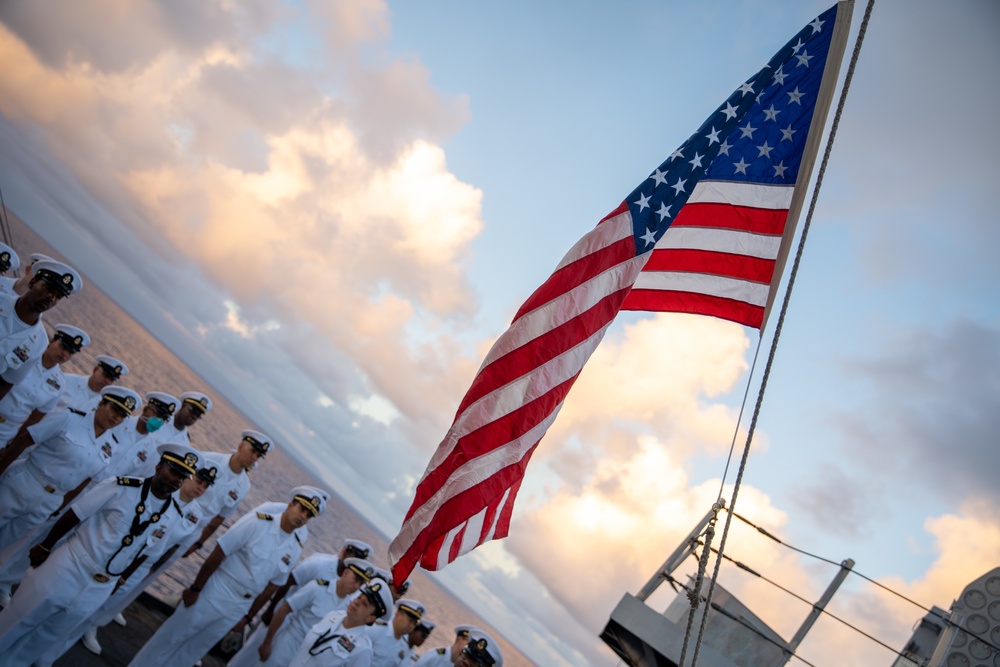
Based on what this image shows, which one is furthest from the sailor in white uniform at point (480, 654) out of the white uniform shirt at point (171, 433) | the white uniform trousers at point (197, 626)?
the white uniform shirt at point (171, 433)

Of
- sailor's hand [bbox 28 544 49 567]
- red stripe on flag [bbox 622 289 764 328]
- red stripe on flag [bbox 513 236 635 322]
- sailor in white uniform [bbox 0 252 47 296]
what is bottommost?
sailor's hand [bbox 28 544 49 567]

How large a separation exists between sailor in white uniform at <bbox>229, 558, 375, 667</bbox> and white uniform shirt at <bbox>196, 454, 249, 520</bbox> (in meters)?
1.47

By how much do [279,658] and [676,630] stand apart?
4.14 meters

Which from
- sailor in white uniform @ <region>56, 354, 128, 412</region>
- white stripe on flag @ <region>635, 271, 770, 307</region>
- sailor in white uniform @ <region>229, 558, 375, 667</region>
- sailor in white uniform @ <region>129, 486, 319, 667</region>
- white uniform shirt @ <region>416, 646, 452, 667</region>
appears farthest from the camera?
white uniform shirt @ <region>416, 646, 452, 667</region>

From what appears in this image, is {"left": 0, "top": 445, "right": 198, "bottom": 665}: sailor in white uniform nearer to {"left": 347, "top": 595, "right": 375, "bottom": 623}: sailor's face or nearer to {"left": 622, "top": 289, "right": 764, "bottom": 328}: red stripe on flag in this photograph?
{"left": 347, "top": 595, "right": 375, "bottom": 623}: sailor's face

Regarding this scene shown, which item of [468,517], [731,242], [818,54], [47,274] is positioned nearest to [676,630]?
[468,517]

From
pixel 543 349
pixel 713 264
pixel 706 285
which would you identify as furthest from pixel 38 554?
pixel 713 264

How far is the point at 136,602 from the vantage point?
8.29 m

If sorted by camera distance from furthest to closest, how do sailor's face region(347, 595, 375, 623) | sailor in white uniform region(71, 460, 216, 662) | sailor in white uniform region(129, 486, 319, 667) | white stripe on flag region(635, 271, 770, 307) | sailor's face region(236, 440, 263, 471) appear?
sailor's face region(236, 440, 263, 471)
sailor in white uniform region(129, 486, 319, 667)
sailor in white uniform region(71, 460, 216, 662)
sailor's face region(347, 595, 375, 623)
white stripe on flag region(635, 271, 770, 307)

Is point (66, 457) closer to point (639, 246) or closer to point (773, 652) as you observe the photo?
point (639, 246)

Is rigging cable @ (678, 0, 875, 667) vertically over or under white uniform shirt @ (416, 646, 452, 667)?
over

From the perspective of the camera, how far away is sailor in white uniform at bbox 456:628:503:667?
6520mm

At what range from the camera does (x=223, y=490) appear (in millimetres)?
7711

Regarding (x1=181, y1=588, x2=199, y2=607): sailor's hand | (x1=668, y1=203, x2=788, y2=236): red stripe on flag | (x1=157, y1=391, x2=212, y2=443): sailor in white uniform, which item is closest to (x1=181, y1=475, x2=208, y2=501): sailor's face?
(x1=181, y1=588, x2=199, y2=607): sailor's hand
